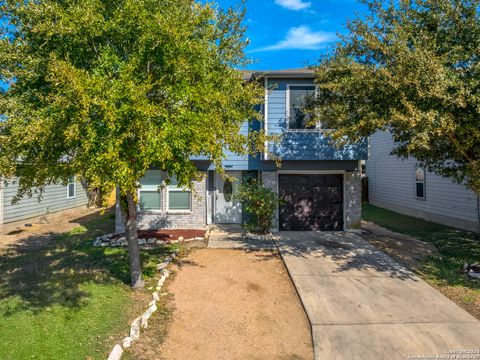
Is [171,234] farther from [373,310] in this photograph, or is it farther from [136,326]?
[373,310]

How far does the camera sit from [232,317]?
6000 millimetres

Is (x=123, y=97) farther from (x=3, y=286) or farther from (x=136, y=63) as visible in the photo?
(x=3, y=286)

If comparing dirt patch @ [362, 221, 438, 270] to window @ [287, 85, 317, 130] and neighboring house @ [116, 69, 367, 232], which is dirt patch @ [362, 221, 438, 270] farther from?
window @ [287, 85, 317, 130]

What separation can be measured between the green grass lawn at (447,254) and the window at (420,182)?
1.21 m

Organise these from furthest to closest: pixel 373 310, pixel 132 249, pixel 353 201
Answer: pixel 353 201 → pixel 132 249 → pixel 373 310

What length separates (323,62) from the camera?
31.3ft

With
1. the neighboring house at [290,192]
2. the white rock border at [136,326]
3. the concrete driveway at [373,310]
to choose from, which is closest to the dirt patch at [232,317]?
the white rock border at [136,326]

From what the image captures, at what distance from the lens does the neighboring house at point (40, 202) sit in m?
14.6

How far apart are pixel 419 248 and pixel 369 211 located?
27.9 ft

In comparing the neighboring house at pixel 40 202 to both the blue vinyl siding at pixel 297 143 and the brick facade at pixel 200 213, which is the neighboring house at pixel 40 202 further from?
the blue vinyl siding at pixel 297 143

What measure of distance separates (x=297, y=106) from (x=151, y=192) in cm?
633

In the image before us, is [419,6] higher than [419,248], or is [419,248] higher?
[419,6]

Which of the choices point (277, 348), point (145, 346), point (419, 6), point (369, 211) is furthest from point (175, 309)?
point (369, 211)

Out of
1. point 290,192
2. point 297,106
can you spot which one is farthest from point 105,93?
point 290,192
